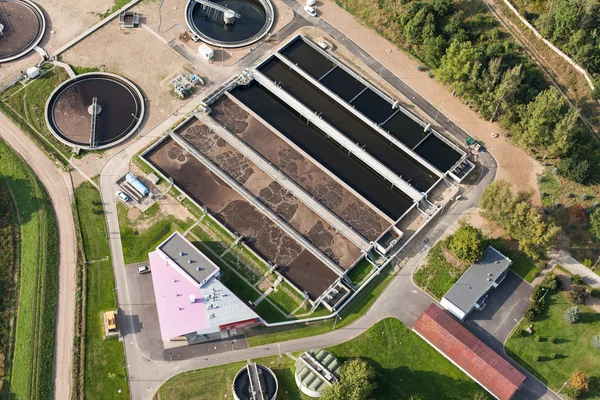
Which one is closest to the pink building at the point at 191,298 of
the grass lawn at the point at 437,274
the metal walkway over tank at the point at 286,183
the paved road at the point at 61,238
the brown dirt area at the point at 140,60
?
the paved road at the point at 61,238

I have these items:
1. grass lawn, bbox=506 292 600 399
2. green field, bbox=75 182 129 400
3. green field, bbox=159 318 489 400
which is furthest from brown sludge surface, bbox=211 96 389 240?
grass lawn, bbox=506 292 600 399

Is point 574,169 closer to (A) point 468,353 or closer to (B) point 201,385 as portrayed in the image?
(A) point 468,353

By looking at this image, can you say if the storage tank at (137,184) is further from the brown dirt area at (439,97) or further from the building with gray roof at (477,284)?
the building with gray roof at (477,284)

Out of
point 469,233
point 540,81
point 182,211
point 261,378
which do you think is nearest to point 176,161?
point 182,211

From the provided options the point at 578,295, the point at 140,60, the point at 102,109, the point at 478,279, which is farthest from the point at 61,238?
the point at 578,295

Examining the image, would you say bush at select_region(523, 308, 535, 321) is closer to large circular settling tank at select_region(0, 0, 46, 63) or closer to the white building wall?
the white building wall

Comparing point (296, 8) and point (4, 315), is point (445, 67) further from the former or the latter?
point (4, 315)
